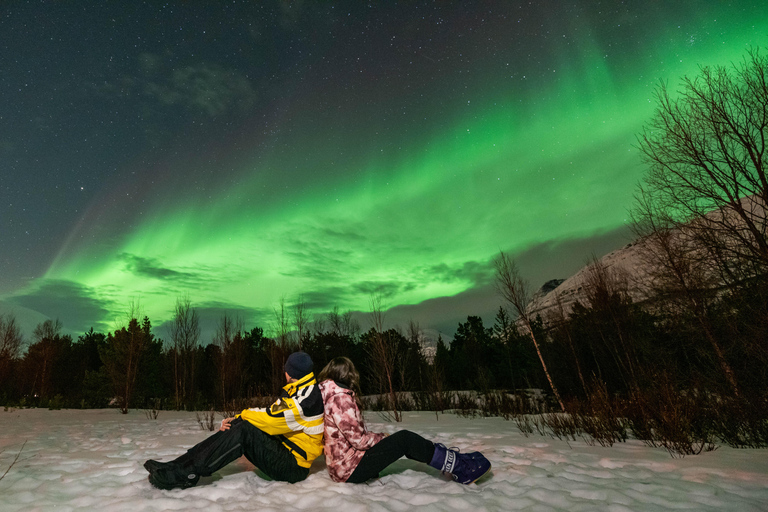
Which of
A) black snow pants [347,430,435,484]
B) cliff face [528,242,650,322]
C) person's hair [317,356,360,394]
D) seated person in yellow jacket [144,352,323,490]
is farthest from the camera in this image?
cliff face [528,242,650,322]

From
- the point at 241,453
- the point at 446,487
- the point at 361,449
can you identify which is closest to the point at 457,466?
the point at 446,487

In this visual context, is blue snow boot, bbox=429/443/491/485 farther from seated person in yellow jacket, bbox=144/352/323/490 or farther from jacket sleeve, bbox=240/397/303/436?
jacket sleeve, bbox=240/397/303/436

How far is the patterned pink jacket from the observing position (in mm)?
3191

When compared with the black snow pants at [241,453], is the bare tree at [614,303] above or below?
above

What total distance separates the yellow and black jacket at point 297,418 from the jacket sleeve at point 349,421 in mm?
132

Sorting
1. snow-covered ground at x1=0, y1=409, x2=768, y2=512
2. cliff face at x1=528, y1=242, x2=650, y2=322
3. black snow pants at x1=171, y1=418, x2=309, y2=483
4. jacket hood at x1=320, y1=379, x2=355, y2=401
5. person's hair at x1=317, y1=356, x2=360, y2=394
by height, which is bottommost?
snow-covered ground at x1=0, y1=409, x2=768, y2=512

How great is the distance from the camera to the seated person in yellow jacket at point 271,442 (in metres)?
3.06

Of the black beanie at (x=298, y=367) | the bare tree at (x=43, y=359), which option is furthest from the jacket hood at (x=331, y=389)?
the bare tree at (x=43, y=359)

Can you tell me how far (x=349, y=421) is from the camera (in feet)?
10.5

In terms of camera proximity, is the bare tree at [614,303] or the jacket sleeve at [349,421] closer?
the jacket sleeve at [349,421]

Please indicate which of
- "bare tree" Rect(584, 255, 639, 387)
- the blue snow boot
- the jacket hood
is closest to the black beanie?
the jacket hood

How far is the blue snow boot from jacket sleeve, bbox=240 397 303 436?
4.20 feet

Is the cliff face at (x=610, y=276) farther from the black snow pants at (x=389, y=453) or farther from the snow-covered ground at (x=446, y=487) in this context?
the black snow pants at (x=389, y=453)

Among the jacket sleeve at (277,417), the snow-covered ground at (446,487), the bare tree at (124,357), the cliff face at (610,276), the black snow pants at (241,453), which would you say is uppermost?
the cliff face at (610,276)
